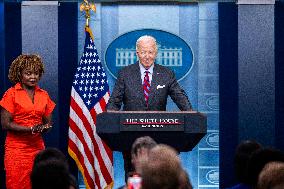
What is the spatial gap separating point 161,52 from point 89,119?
1.19 m

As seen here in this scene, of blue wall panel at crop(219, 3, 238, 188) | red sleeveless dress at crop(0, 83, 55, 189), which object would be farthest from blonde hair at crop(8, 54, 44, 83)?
blue wall panel at crop(219, 3, 238, 188)

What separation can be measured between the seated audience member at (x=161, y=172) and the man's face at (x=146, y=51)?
2761 mm

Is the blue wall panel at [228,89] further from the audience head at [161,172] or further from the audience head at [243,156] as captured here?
the audience head at [161,172]

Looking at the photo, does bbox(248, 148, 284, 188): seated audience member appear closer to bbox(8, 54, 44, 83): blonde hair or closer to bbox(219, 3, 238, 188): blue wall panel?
bbox(8, 54, 44, 83): blonde hair

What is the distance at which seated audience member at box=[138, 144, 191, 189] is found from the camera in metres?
2.80

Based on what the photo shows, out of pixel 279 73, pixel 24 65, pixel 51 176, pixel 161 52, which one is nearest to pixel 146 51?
pixel 24 65

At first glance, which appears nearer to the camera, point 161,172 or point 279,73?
point 161,172

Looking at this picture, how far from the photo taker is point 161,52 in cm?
789

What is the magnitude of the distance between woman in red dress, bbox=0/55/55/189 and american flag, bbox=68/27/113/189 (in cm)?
130

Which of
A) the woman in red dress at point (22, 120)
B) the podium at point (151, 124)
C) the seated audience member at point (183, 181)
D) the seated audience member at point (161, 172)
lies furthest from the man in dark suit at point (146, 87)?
the seated audience member at point (161, 172)

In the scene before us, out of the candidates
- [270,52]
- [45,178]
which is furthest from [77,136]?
[45,178]

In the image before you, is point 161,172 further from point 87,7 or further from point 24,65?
point 87,7

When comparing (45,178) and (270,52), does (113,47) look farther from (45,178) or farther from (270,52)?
(45,178)

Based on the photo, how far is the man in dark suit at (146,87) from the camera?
5.59m
